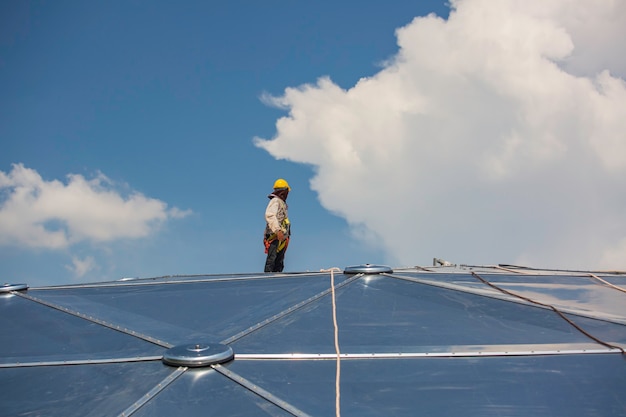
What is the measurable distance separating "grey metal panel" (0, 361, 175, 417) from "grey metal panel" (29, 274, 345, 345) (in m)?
0.62

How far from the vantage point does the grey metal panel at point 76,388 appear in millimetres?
3258

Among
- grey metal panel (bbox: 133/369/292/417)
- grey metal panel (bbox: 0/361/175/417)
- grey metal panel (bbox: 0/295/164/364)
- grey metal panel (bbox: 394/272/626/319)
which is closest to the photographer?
grey metal panel (bbox: 133/369/292/417)

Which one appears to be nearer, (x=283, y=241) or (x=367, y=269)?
(x=367, y=269)

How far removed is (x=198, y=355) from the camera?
3.58 metres

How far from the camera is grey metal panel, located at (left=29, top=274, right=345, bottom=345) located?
4.67 meters

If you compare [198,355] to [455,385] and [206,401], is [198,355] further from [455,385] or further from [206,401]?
[455,385]

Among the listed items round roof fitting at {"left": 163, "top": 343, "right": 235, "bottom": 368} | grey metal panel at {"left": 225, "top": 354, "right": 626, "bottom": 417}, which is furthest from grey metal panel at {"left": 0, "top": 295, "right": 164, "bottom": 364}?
grey metal panel at {"left": 225, "top": 354, "right": 626, "bottom": 417}

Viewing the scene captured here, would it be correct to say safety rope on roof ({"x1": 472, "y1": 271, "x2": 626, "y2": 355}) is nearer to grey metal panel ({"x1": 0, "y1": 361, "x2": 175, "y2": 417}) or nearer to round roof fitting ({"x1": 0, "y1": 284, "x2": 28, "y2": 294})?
grey metal panel ({"x1": 0, "y1": 361, "x2": 175, "y2": 417})

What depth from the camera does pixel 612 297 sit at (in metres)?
6.17

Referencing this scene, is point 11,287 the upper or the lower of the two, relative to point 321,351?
upper

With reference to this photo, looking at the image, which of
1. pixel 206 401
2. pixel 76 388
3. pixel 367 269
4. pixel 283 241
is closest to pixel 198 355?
pixel 206 401

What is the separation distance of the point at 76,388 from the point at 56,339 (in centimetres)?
126

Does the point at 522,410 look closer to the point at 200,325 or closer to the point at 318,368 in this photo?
the point at 318,368

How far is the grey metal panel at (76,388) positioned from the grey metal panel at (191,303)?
0.62 meters
